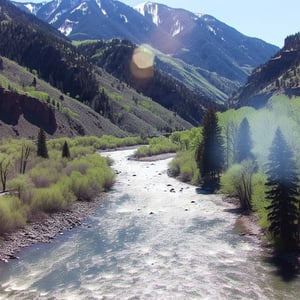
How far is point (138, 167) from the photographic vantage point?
104m

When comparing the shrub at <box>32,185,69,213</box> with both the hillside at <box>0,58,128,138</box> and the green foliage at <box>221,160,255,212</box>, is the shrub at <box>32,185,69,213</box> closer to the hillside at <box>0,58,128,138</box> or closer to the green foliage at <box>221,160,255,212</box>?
the green foliage at <box>221,160,255,212</box>

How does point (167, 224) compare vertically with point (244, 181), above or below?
below

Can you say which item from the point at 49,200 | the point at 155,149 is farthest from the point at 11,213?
the point at 155,149

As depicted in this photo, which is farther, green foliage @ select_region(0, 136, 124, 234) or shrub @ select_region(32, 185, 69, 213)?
shrub @ select_region(32, 185, 69, 213)

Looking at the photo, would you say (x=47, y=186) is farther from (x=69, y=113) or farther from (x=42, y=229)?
(x=69, y=113)

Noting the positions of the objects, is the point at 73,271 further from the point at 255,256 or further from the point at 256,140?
the point at 256,140

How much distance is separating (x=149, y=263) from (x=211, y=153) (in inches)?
1697

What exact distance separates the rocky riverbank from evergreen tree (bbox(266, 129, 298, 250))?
2173 cm

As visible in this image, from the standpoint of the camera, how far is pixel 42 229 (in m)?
45.3

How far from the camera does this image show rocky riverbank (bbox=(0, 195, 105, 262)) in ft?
130

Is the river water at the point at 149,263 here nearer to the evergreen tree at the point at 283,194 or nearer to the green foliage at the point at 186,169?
the evergreen tree at the point at 283,194

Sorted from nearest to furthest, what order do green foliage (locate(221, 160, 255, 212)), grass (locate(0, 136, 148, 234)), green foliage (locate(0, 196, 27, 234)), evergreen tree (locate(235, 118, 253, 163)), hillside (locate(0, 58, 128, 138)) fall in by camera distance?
1. green foliage (locate(0, 196, 27, 234))
2. grass (locate(0, 136, 148, 234))
3. green foliage (locate(221, 160, 255, 212))
4. evergreen tree (locate(235, 118, 253, 163))
5. hillside (locate(0, 58, 128, 138))

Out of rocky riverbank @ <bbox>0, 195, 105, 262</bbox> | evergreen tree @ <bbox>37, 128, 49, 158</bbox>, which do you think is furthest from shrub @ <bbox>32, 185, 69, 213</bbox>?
evergreen tree @ <bbox>37, 128, 49, 158</bbox>

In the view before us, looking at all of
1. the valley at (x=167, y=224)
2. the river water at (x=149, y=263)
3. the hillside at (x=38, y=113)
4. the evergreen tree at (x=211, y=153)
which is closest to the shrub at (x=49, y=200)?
the valley at (x=167, y=224)
